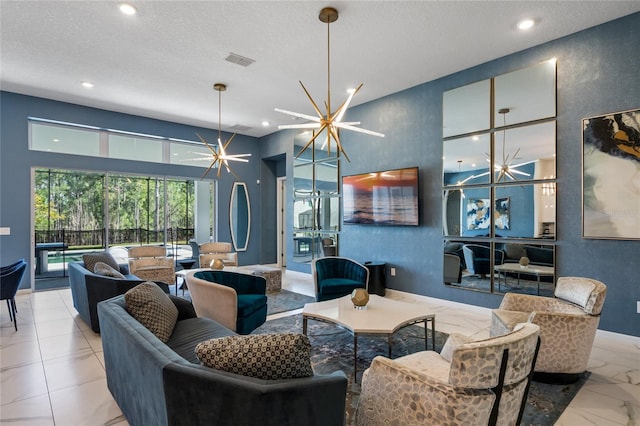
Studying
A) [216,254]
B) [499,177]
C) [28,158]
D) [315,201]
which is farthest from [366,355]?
[28,158]

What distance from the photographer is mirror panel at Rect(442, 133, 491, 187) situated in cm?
472

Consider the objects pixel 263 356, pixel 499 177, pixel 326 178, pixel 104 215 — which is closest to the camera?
pixel 263 356

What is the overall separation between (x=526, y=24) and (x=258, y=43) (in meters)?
3.00

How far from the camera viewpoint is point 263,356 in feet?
4.70

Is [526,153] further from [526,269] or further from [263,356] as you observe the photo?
[263,356]

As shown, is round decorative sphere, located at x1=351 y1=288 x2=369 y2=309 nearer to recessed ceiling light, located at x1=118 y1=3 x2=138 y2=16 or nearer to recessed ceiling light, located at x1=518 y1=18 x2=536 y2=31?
recessed ceiling light, located at x1=518 y1=18 x2=536 y2=31

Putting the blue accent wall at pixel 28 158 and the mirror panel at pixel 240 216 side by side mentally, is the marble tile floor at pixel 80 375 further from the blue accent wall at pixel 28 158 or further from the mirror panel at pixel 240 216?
the mirror panel at pixel 240 216

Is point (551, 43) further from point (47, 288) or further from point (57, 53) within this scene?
Answer: point (47, 288)

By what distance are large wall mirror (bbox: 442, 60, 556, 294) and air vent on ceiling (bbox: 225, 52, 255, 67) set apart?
9.37 feet

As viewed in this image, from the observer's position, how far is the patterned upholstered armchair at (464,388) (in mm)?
1446

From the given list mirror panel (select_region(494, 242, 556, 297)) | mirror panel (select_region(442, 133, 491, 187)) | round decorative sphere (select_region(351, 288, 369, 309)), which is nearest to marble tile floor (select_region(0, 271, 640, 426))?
mirror panel (select_region(494, 242, 556, 297))

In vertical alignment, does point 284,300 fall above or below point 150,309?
below

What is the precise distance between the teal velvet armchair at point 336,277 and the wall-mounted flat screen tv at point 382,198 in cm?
120

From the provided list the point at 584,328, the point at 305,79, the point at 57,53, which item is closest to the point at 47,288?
the point at 57,53
